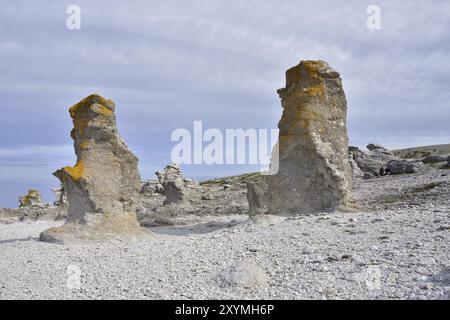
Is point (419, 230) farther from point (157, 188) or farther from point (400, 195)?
point (157, 188)

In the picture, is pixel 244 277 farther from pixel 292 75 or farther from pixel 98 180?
pixel 292 75

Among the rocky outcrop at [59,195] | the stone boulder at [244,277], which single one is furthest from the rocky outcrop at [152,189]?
the stone boulder at [244,277]

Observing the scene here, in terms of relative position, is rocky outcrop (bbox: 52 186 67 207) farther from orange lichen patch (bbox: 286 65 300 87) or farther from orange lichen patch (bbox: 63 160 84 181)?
orange lichen patch (bbox: 286 65 300 87)

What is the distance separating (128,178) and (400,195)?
41.4ft

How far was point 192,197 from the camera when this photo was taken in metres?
31.5

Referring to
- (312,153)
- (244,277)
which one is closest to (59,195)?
(312,153)

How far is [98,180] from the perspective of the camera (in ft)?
53.8

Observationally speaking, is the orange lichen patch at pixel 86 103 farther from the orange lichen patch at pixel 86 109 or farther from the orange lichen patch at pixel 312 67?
the orange lichen patch at pixel 312 67

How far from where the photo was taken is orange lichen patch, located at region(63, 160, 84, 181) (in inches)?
634

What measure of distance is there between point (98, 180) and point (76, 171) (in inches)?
31.0

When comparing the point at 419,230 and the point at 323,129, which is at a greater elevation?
the point at 323,129

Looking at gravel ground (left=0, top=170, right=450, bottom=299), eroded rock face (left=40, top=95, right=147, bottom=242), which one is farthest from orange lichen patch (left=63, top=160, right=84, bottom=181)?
gravel ground (left=0, top=170, right=450, bottom=299)

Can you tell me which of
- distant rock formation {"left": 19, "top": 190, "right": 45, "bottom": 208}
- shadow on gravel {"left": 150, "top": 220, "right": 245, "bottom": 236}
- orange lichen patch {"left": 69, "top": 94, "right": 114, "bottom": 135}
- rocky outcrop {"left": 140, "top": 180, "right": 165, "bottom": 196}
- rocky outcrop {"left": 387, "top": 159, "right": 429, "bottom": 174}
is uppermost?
orange lichen patch {"left": 69, "top": 94, "right": 114, "bottom": 135}
